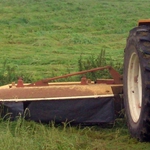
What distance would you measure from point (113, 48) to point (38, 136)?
12.9 metres

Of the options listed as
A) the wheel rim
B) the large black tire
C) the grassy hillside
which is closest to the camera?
the large black tire

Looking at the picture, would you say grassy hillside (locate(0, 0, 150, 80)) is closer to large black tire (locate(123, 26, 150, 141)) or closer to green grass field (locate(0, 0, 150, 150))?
green grass field (locate(0, 0, 150, 150))

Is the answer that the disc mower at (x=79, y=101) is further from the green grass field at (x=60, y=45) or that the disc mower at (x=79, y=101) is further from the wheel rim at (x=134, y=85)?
the green grass field at (x=60, y=45)

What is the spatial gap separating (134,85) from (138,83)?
5cm

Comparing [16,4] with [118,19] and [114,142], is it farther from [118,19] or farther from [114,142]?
[114,142]

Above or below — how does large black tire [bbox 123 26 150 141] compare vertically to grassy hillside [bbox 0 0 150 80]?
above

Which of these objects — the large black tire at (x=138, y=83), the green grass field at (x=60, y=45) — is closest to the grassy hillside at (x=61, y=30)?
the green grass field at (x=60, y=45)

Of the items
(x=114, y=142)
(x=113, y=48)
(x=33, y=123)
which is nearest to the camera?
(x=114, y=142)

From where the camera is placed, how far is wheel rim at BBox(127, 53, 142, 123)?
477 cm

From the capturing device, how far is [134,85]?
4863 mm

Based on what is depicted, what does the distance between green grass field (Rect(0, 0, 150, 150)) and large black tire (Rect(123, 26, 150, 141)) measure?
0.17 m

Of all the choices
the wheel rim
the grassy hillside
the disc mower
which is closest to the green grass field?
the grassy hillside

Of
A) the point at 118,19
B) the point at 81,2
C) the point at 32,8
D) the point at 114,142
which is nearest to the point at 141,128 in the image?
the point at 114,142

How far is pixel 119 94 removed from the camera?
5.37 meters
